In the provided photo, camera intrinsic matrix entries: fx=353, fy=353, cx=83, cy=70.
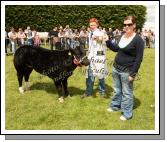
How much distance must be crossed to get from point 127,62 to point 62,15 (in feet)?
66.2

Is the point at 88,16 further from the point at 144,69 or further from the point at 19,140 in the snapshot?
the point at 19,140

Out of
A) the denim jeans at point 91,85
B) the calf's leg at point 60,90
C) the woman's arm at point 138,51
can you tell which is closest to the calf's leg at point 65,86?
the calf's leg at point 60,90

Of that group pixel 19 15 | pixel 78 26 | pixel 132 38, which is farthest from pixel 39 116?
pixel 78 26

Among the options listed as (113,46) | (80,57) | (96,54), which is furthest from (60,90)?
(113,46)

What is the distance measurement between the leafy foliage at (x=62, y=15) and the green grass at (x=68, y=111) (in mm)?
14705

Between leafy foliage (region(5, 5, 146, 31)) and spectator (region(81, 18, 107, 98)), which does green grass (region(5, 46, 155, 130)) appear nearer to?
spectator (region(81, 18, 107, 98))

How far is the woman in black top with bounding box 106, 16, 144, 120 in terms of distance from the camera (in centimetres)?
746

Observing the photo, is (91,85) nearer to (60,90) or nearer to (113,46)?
(60,90)

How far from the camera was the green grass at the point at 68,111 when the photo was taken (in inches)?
312

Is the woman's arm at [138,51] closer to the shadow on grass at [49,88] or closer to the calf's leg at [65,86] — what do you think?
the calf's leg at [65,86]

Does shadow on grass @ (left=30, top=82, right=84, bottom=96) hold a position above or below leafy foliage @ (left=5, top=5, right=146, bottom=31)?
below

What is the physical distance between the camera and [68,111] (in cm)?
869

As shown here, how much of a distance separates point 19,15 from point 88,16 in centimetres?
602

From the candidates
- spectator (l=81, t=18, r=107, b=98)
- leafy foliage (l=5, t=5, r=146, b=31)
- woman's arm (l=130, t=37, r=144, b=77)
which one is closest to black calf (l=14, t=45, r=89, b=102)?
spectator (l=81, t=18, r=107, b=98)
